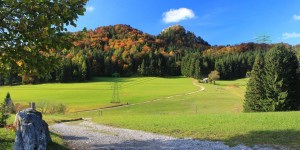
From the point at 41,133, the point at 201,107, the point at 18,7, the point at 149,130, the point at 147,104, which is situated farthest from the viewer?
the point at 147,104

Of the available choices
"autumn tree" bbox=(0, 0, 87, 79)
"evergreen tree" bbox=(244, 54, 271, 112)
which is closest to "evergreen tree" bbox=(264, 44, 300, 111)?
"evergreen tree" bbox=(244, 54, 271, 112)

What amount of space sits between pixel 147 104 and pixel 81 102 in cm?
1981

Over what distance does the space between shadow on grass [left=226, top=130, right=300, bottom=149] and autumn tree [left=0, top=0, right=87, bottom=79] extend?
11.5 m

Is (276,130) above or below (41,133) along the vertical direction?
below

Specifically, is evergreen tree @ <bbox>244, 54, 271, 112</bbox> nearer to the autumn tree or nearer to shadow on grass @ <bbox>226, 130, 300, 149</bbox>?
shadow on grass @ <bbox>226, 130, 300, 149</bbox>

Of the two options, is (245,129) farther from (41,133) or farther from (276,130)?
(41,133)

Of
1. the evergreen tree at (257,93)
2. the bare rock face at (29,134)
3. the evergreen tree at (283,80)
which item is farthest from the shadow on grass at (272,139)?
the evergreen tree at (257,93)

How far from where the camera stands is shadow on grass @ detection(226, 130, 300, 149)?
18377 mm

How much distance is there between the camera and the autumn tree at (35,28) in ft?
47.2

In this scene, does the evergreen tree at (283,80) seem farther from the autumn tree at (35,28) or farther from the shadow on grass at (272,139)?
the autumn tree at (35,28)

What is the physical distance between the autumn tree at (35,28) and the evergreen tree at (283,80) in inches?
1805

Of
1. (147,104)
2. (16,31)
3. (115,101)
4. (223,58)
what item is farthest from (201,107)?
(223,58)

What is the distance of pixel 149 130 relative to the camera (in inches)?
1123

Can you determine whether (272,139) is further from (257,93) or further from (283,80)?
(257,93)
